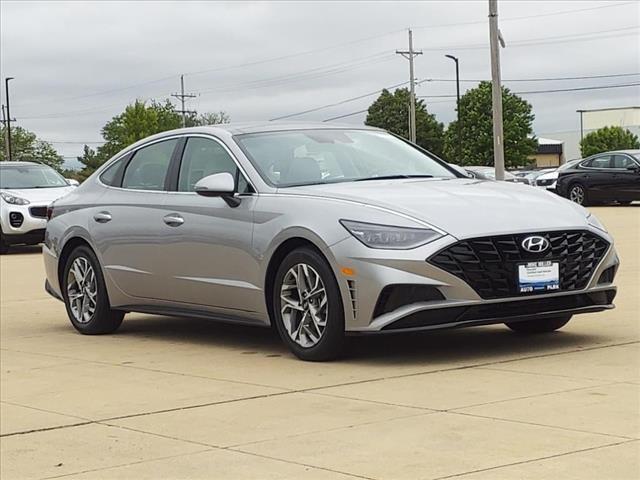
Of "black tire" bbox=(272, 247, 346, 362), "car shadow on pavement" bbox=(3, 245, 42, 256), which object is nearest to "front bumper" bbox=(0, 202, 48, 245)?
"car shadow on pavement" bbox=(3, 245, 42, 256)

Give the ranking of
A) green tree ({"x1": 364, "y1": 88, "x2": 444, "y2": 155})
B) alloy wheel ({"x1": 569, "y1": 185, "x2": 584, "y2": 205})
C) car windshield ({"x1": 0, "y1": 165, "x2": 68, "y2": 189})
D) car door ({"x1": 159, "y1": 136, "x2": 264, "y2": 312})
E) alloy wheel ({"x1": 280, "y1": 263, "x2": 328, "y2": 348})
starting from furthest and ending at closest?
1. green tree ({"x1": 364, "y1": 88, "x2": 444, "y2": 155})
2. alloy wheel ({"x1": 569, "y1": 185, "x2": 584, "y2": 205})
3. car windshield ({"x1": 0, "y1": 165, "x2": 68, "y2": 189})
4. car door ({"x1": 159, "y1": 136, "x2": 264, "y2": 312})
5. alloy wheel ({"x1": 280, "y1": 263, "x2": 328, "y2": 348})

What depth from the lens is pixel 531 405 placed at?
20.0 feet

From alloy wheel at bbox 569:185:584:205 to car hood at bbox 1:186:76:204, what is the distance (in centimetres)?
1496

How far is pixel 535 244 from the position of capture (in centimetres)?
758

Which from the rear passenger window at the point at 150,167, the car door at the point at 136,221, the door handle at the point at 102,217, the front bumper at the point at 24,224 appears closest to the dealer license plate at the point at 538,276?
the car door at the point at 136,221

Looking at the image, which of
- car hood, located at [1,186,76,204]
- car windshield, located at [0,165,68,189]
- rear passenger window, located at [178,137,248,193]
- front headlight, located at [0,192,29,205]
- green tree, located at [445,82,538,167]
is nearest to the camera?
rear passenger window, located at [178,137,248,193]

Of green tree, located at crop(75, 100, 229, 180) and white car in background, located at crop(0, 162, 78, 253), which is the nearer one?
white car in background, located at crop(0, 162, 78, 253)

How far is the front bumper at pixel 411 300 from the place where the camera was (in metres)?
7.37

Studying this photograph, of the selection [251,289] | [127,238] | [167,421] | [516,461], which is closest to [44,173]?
[127,238]

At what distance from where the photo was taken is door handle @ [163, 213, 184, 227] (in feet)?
29.6

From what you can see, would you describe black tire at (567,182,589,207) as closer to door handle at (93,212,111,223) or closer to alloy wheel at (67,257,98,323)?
alloy wheel at (67,257,98,323)

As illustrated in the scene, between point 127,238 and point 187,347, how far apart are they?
102 centimetres

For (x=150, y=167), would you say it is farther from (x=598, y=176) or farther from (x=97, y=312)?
(x=598, y=176)

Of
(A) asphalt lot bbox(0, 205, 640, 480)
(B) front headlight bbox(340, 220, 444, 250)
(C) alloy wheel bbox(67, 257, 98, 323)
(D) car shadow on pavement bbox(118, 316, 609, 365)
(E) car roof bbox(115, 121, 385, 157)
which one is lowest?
(A) asphalt lot bbox(0, 205, 640, 480)
